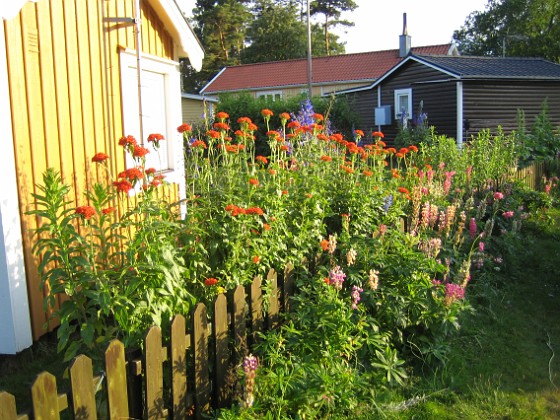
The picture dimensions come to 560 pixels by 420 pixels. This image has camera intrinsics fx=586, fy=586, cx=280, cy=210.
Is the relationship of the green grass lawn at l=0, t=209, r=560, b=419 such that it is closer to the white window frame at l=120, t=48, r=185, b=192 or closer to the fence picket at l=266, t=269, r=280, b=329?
the fence picket at l=266, t=269, r=280, b=329

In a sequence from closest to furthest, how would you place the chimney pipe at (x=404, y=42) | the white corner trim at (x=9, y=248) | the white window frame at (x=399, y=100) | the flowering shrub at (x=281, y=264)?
the flowering shrub at (x=281, y=264)
the white corner trim at (x=9, y=248)
the white window frame at (x=399, y=100)
the chimney pipe at (x=404, y=42)

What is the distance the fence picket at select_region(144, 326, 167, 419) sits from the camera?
8.66ft

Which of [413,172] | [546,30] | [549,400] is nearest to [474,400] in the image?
[549,400]

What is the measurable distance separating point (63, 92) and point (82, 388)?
3.10 m

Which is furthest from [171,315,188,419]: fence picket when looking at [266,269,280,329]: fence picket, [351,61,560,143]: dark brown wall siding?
[351,61,560,143]: dark brown wall siding

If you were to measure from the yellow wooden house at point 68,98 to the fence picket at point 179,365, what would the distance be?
1454 millimetres

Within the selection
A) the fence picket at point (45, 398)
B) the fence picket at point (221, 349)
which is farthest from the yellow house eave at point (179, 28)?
the fence picket at point (45, 398)

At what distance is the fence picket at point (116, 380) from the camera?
2473 mm

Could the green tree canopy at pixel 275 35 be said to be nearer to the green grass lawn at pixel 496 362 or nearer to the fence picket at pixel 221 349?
the green grass lawn at pixel 496 362

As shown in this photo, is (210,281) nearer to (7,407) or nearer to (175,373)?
(175,373)

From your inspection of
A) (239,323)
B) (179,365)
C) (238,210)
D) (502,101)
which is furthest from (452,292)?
(502,101)

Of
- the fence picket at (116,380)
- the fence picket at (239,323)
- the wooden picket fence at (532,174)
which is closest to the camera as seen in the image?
the fence picket at (116,380)

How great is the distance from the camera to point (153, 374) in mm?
2697

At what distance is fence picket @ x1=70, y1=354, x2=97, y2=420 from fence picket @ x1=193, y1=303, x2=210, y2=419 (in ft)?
2.27
